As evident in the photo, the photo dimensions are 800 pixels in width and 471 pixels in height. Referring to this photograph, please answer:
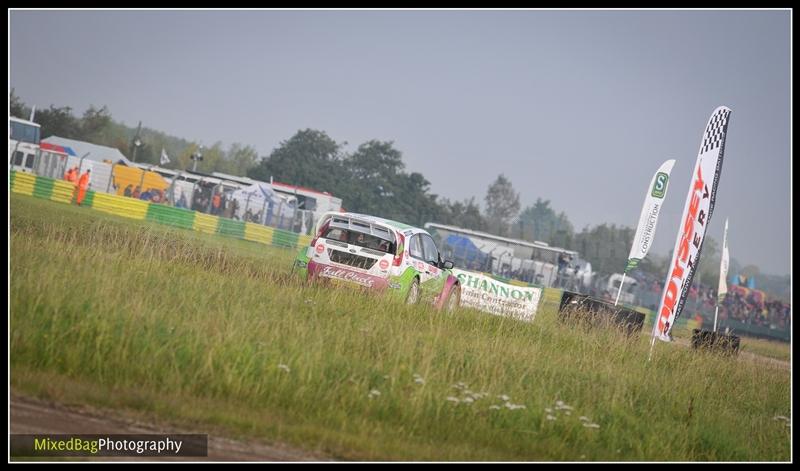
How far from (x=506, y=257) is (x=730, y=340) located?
114 ft

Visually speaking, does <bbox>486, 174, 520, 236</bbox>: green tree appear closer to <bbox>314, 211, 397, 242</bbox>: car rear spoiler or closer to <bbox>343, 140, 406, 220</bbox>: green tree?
<bbox>343, 140, 406, 220</bbox>: green tree

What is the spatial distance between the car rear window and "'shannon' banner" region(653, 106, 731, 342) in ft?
15.0

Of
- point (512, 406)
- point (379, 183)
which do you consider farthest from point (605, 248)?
point (512, 406)

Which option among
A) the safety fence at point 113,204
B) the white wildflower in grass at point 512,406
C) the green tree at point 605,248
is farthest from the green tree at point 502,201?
the white wildflower in grass at point 512,406

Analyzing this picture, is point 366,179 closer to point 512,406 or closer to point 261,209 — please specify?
Result: point 261,209

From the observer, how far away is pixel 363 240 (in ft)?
49.2

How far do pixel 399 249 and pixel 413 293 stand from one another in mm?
930

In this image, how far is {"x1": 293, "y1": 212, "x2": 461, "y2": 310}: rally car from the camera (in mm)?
14578

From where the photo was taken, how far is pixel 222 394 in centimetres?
780

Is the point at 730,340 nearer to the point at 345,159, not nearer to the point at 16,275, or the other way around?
the point at 16,275

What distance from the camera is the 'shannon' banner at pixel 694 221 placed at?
46.6ft

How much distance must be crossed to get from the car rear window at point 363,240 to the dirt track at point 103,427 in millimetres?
8290
